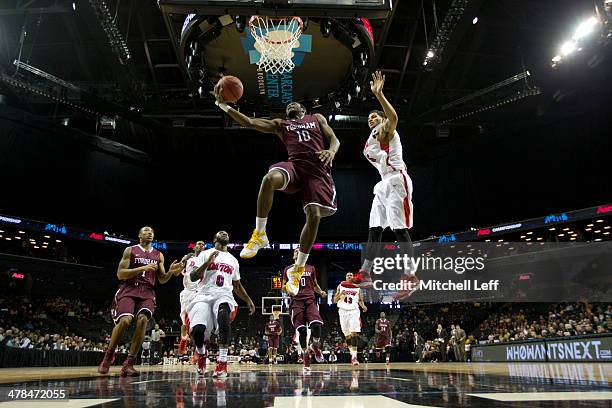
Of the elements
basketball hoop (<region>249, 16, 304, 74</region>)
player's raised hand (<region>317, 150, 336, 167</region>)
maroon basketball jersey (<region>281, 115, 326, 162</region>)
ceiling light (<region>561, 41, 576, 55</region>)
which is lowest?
player's raised hand (<region>317, 150, 336, 167</region>)

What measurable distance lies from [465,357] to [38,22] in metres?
17.8

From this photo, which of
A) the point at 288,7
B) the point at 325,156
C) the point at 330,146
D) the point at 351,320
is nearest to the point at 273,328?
the point at 351,320

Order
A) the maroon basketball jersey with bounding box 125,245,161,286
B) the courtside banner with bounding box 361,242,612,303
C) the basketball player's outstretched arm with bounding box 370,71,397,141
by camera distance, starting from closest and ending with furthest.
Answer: the basketball player's outstretched arm with bounding box 370,71,397,141 → the maroon basketball jersey with bounding box 125,245,161,286 → the courtside banner with bounding box 361,242,612,303

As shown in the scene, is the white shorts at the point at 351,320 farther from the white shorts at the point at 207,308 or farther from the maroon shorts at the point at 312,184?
the maroon shorts at the point at 312,184

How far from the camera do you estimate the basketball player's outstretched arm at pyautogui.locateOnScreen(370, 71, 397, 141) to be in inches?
183

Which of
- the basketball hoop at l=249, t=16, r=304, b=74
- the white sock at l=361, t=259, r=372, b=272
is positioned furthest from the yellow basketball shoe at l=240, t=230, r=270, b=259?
the basketball hoop at l=249, t=16, r=304, b=74

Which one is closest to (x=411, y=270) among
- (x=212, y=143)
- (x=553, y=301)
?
(x=553, y=301)

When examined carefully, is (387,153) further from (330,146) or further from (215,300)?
(215,300)

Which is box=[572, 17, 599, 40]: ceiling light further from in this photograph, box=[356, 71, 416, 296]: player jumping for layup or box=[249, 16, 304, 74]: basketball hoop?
box=[356, 71, 416, 296]: player jumping for layup

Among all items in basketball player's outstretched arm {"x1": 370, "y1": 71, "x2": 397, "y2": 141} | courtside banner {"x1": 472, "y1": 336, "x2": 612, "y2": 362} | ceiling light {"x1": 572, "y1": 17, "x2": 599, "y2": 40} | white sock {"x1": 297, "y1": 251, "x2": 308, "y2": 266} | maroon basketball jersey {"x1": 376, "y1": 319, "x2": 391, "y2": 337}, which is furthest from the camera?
maroon basketball jersey {"x1": 376, "y1": 319, "x2": 391, "y2": 337}

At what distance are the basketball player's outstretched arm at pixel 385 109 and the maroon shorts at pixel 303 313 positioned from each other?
350 centimetres

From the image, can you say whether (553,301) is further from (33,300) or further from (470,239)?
(33,300)

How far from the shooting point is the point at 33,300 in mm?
21078

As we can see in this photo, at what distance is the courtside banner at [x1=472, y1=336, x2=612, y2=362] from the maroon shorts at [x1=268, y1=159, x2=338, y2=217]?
8.04m
